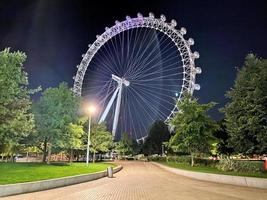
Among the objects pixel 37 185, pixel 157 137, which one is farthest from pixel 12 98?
pixel 157 137

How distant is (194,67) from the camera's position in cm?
4738

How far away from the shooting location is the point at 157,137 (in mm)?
91750

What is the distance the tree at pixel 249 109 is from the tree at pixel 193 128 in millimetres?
8354

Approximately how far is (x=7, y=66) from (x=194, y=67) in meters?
30.6

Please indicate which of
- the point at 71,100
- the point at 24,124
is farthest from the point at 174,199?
the point at 71,100

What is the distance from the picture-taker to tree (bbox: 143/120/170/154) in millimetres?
91188

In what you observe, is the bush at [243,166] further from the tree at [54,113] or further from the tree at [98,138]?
the tree at [98,138]

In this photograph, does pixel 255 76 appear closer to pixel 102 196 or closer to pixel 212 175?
pixel 212 175

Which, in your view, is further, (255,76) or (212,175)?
(255,76)

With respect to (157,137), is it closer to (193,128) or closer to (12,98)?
(193,128)

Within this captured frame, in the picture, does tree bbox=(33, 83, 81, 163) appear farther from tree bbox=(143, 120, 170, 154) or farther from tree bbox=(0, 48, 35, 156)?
tree bbox=(143, 120, 170, 154)

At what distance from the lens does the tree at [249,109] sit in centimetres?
2352

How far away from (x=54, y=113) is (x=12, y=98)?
1504 cm

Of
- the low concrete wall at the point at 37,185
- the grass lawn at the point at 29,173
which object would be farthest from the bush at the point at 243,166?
the low concrete wall at the point at 37,185
